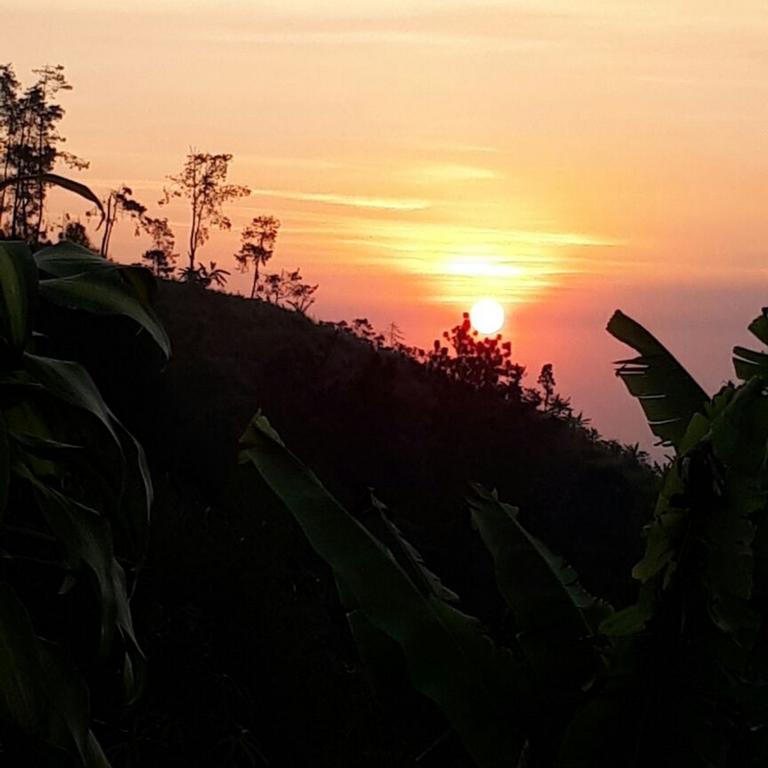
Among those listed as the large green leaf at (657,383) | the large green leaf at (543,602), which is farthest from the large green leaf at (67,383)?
the large green leaf at (657,383)

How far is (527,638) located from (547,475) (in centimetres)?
1972

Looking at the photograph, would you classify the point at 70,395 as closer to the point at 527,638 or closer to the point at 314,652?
the point at 527,638

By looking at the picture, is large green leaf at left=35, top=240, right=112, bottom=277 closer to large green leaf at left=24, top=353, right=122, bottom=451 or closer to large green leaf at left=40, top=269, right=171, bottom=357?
large green leaf at left=40, top=269, right=171, bottom=357

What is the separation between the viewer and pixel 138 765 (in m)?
7.65

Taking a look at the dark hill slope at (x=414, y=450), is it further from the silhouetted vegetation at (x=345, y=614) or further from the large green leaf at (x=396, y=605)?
the large green leaf at (x=396, y=605)

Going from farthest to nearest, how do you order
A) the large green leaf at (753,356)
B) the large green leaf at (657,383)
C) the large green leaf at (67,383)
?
the large green leaf at (657,383) → the large green leaf at (753,356) → the large green leaf at (67,383)

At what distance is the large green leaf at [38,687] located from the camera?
3238 mm

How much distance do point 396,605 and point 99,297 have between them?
111 centimetres

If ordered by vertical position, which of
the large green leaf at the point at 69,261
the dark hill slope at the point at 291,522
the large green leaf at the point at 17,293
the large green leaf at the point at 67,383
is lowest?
the dark hill slope at the point at 291,522

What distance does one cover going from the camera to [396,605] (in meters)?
3.80

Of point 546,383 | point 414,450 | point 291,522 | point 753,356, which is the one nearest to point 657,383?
point 753,356

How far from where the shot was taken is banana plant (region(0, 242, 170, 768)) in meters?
3.28

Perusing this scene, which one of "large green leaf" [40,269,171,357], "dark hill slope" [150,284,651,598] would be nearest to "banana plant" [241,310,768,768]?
"large green leaf" [40,269,171,357]

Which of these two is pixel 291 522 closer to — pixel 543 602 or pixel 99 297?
pixel 543 602
